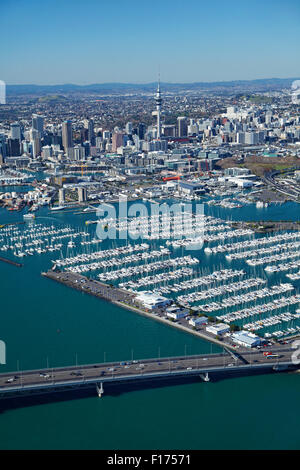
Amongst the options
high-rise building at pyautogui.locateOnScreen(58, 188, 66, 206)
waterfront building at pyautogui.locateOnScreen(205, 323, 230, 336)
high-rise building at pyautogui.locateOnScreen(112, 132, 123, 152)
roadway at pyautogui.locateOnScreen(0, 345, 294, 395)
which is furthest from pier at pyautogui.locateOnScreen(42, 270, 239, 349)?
high-rise building at pyautogui.locateOnScreen(112, 132, 123, 152)

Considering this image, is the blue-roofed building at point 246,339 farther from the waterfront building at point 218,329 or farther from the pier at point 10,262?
the pier at point 10,262

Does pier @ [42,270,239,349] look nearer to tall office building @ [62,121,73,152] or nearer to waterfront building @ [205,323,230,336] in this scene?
waterfront building @ [205,323,230,336]

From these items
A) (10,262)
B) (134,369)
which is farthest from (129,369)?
(10,262)

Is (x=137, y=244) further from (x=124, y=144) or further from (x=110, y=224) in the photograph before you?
(x=124, y=144)

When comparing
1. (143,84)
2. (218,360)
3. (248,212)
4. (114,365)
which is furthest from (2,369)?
(143,84)

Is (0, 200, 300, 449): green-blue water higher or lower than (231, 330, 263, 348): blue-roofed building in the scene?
lower
